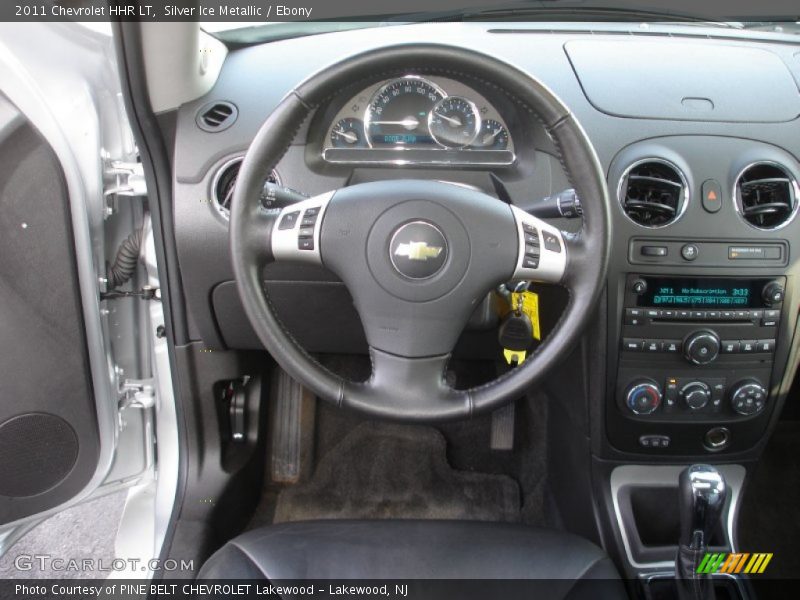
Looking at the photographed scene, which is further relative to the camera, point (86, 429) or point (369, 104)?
point (86, 429)

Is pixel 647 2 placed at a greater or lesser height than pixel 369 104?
greater

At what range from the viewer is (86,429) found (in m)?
1.54

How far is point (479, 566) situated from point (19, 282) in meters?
1.09

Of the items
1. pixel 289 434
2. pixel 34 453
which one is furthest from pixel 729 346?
pixel 34 453

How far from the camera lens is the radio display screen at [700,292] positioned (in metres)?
1.33

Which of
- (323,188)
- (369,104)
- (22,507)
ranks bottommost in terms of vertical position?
(22,507)

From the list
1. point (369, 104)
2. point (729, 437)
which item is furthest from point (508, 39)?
point (729, 437)

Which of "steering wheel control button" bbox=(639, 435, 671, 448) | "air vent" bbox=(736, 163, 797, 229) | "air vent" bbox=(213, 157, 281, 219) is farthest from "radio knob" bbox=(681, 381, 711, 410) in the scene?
"air vent" bbox=(213, 157, 281, 219)

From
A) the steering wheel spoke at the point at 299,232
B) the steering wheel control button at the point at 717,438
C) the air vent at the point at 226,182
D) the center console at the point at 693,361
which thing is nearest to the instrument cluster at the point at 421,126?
the air vent at the point at 226,182

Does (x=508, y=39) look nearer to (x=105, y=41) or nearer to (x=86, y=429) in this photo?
(x=105, y=41)

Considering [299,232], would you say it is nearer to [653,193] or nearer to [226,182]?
[226,182]

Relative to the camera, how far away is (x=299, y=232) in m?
1.07

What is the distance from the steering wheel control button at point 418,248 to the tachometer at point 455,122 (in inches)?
13.9

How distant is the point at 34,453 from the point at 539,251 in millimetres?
1221
